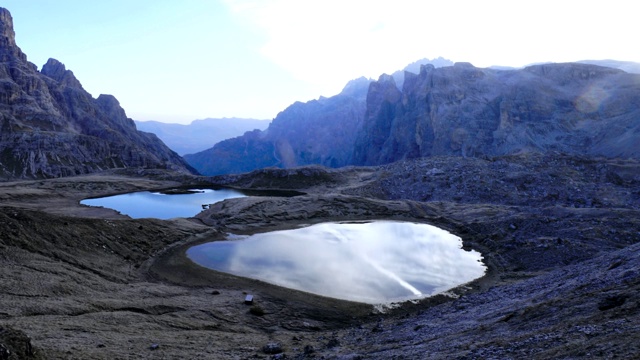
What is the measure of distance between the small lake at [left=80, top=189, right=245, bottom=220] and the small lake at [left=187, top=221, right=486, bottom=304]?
957 inches

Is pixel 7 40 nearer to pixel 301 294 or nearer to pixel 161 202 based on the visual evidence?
pixel 161 202

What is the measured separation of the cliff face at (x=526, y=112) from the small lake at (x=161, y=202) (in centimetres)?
7903

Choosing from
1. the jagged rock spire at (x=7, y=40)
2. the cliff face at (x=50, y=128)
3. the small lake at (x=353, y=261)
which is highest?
the jagged rock spire at (x=7, y=40)

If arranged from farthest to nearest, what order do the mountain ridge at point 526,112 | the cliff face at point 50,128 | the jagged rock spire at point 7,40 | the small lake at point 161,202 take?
the jagged rock spire at point 7,40 < the cliff face at point 50,128 < the mountain ridge at point 526,112 < the small lake at point 161,202

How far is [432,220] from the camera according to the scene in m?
59.5

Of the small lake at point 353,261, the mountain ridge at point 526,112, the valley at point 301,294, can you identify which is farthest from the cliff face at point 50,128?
the small lake at point 353,261

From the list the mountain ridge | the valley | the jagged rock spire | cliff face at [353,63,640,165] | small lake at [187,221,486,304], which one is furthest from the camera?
the jagged rock spire

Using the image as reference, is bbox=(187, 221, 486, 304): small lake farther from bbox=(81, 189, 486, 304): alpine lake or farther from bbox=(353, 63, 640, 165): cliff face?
bbox=(353, 63, 640, 165): cliff face

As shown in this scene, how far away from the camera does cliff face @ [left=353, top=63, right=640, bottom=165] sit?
114 metres

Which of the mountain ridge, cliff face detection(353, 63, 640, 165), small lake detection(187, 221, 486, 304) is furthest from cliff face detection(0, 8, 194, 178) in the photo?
small lake detection(187, 221, 486, 304)

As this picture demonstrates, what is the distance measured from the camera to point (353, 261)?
39.5 metres

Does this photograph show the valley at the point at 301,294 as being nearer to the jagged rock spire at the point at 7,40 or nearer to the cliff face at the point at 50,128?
the cliff face at the point at 50,128

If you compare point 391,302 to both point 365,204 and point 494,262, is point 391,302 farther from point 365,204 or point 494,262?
point 365,204

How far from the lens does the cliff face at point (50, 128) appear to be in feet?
407
